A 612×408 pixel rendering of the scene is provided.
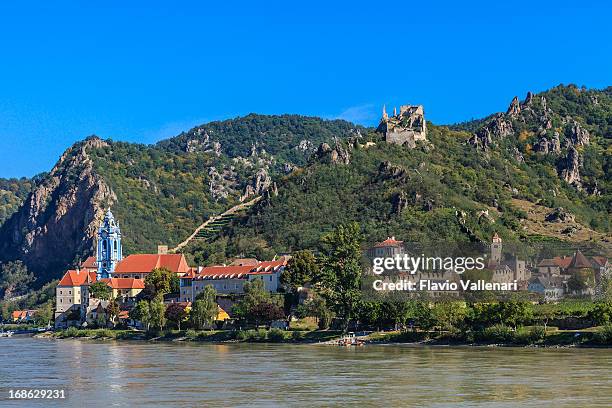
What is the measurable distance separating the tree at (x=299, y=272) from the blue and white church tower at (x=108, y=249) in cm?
4859

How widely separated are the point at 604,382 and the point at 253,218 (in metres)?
122

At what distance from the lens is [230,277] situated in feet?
415

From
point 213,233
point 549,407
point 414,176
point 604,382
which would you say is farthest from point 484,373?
point 213,233

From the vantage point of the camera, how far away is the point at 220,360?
70.2 m

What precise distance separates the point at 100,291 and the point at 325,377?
3405 inches

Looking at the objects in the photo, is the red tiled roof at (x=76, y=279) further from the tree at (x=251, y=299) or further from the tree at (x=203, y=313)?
the tree at (x=203, y=313)

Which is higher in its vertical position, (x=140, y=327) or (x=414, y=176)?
(x=414, y=176)

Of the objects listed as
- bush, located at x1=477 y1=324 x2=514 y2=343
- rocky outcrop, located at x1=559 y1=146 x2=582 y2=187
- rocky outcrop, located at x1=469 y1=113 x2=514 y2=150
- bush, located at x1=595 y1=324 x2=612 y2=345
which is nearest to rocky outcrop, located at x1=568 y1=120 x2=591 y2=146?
rocky outcrop, located at x1=559 y1=146 x2=582 y2=187

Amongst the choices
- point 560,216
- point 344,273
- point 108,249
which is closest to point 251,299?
point 344,273

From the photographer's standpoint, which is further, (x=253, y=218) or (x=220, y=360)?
(x=253, y=218)

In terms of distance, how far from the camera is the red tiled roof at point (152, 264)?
146750 millimetres

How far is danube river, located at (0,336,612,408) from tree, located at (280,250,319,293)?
107 feet

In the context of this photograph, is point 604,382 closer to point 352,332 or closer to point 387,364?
point 387,364

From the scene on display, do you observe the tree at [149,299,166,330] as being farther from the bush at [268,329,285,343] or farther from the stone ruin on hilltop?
the stone ruin on hilltop
